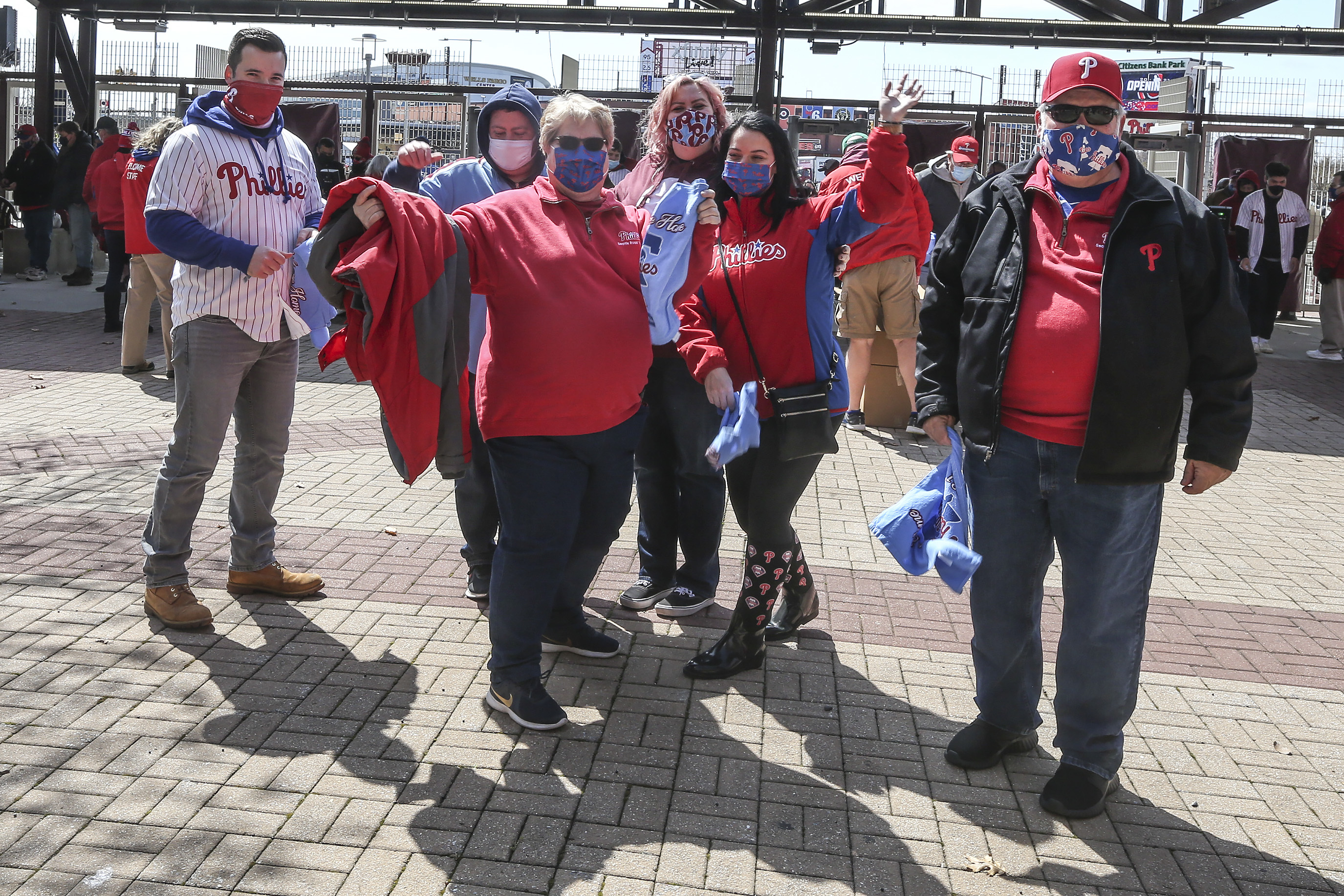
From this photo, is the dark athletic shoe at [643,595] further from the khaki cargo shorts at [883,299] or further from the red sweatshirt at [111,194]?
the red sweatshirt at [111,194]

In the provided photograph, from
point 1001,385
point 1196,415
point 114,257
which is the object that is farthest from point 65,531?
point 114,257

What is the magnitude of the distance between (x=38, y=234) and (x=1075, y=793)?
16.7 metres

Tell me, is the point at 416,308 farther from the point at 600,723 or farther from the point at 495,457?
the point at 600,723

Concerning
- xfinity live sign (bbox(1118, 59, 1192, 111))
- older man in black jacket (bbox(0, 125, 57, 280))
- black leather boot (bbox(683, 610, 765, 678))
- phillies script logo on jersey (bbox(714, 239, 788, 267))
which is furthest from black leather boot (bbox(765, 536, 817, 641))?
xfinity live sign (bbox(1118, 59, 1192, 111))

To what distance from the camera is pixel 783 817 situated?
341 centimetres

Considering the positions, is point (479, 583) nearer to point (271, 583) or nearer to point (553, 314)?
point (271, 583)

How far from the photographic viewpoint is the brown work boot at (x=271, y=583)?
4.95 metres

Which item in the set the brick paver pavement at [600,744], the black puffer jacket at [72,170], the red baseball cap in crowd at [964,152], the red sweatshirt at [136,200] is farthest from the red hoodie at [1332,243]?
the black puffer jacket at [72,170]

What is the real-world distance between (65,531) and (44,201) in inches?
474

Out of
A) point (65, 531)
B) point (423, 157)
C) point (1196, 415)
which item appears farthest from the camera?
point (65, 531)

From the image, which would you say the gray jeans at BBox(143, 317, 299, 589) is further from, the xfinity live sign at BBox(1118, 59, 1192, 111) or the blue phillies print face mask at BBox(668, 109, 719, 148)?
the xfinity live sign at BBox(1118, 59, 1192, 111)

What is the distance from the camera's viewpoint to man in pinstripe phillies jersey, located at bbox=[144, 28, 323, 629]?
14.4ft

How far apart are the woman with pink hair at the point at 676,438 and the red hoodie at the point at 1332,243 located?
1097cm

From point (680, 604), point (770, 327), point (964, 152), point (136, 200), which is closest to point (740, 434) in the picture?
point (770, 327)
